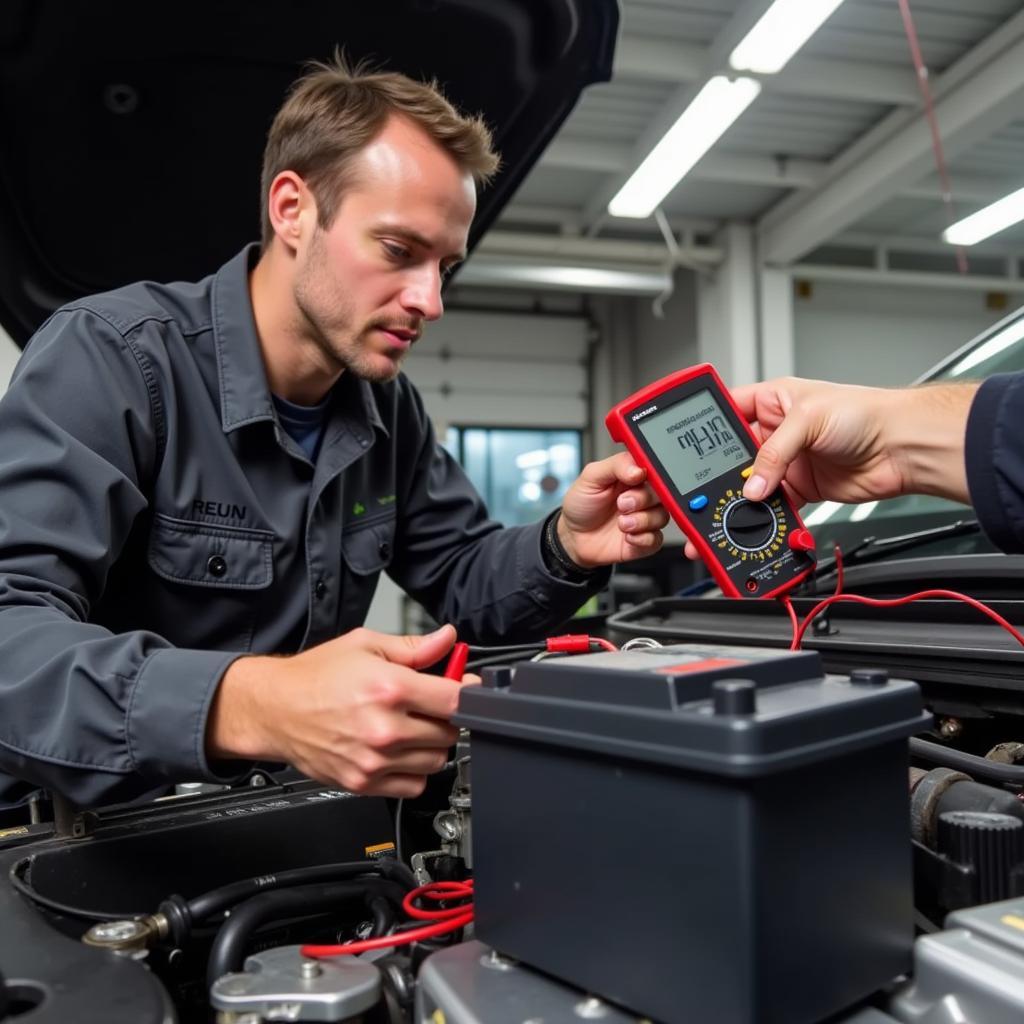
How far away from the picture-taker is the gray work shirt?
30.7 inches

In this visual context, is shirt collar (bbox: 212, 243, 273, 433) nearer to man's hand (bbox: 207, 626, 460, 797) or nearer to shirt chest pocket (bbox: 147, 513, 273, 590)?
shirt chest pocket (bbox: 147, 513, 273, 590)

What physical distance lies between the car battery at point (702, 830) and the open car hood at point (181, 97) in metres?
0.87

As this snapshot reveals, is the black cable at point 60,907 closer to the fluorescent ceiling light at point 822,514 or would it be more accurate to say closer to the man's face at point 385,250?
the man's face at point 385,250

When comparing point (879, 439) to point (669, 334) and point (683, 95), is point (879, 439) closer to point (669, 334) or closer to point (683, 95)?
point (683, 95)

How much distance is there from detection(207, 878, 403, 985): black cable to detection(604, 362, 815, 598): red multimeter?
1.60 ft

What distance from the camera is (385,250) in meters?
1.34

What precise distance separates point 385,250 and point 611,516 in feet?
1.63

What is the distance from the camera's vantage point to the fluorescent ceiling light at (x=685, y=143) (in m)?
4.36

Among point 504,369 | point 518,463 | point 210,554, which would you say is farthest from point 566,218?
point 210,554

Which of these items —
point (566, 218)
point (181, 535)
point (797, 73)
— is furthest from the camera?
point (566, 218)

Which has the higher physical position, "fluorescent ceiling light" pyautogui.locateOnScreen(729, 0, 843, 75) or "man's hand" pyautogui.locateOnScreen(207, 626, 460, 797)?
"fluorescent ceiling light" pyautogui.locateOnScreen(729, 0, 843, 75)

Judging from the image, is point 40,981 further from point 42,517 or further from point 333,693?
point 42,517

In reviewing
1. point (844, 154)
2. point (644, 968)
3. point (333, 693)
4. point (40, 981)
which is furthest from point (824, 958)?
point (844, 154)

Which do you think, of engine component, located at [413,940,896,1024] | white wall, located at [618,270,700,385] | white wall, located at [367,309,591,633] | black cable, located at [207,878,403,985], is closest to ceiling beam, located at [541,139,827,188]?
white wall, located at [618,270,700,385]
